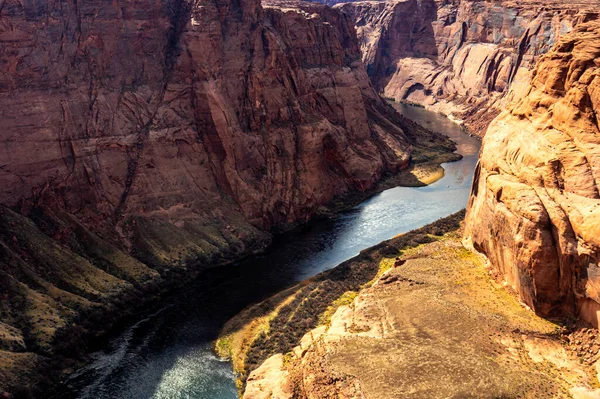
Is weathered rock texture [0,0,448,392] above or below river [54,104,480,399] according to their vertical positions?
above

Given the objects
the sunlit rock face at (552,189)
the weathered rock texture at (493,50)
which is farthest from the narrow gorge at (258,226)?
the weathered rock texture at (493,50)

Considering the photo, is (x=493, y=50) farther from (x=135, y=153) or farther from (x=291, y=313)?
(x=291, y=313)

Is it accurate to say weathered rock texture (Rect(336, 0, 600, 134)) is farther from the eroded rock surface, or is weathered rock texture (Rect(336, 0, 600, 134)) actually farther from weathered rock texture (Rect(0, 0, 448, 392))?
the eroded rock surface

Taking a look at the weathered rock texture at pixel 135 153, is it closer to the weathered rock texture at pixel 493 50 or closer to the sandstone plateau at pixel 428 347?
the sandstone plateau at pixel 428 347

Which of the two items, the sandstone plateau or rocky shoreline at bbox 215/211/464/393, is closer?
the sandstone plateau

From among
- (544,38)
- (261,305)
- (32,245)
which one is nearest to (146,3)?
(32,245)

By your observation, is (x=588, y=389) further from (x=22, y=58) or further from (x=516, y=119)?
(x=22, y=58)

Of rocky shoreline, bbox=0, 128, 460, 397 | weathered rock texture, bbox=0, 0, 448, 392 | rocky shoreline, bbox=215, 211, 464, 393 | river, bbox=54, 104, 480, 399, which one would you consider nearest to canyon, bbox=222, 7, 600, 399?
rocky shoreline, bbox=215, 211, 464, 393
